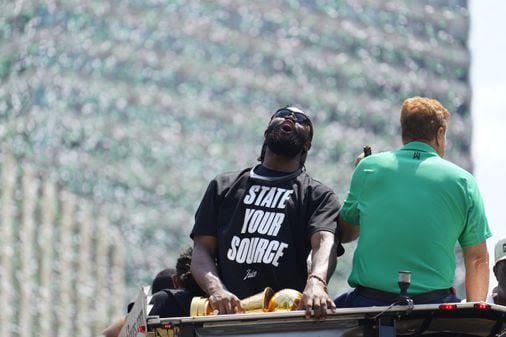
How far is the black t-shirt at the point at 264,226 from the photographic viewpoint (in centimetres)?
768

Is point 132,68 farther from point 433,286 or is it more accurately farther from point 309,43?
point 433,286

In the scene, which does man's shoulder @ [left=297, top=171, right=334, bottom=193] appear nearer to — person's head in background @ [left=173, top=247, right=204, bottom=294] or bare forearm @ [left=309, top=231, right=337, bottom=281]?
bare forearm @ [left=309, top=231, right=337, bottom=281]

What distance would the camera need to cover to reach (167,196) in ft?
371

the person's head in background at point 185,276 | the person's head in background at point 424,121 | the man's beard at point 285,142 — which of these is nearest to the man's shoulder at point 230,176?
the man's beard at point 285,142

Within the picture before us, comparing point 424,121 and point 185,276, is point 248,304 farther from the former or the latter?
point 424,121

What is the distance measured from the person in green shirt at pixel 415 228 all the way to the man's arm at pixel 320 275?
0.44 ft

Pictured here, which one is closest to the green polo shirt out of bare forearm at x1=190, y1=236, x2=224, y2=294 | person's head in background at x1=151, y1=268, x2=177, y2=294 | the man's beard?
the man's beard

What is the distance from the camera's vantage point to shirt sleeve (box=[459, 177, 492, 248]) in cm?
740

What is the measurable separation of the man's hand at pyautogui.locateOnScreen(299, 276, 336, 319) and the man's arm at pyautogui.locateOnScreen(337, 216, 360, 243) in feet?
2.11

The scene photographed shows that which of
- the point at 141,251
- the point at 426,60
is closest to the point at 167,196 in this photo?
the point at 141,251

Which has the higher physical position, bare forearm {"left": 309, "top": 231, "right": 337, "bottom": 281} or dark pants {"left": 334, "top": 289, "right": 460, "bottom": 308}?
bare forearm {"left": 309, "top": 231, "right": 337, "bottom": 281}

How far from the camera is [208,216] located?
25.8 feet

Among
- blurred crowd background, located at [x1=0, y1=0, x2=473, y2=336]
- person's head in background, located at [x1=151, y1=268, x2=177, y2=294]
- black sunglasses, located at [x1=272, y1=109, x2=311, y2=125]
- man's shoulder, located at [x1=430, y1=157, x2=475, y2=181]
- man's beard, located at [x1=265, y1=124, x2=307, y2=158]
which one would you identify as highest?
blurred crowd background, located at [x1=0, y1=0, x2=473, y2=336]

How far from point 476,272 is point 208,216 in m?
1.41
